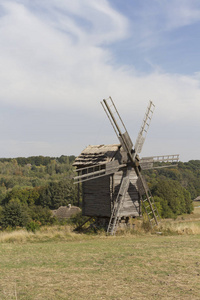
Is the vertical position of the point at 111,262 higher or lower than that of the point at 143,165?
lower

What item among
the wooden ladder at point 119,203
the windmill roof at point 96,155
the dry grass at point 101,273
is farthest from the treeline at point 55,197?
the dry grass at point 101,273

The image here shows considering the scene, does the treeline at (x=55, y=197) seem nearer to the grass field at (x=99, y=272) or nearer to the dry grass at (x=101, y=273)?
the grass field at (x=99, y=272)

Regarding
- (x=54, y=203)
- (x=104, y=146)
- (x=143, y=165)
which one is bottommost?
(x=54, y=203)

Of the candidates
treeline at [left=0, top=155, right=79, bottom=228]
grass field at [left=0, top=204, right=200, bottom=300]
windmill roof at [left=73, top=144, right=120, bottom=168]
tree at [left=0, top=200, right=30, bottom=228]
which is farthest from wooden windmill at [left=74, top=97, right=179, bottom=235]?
tree at [left=0, top=200, right=30, bottom=228]

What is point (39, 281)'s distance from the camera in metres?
9.10

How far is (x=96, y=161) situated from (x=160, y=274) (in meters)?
13.3

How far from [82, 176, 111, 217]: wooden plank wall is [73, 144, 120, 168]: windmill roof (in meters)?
1.26

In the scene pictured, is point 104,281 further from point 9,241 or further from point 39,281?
point 9,241

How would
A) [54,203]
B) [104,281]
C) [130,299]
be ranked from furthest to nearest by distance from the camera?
[54,203] → [104,281] → [130,299]

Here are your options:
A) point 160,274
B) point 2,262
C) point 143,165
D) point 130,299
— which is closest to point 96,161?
point 143,165

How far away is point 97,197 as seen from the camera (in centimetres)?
2253

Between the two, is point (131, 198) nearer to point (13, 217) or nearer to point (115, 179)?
point (115, 179)

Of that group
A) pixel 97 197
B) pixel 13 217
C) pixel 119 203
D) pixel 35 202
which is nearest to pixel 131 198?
pixel 119 203

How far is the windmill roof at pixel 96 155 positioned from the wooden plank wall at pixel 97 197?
1.26 metres
